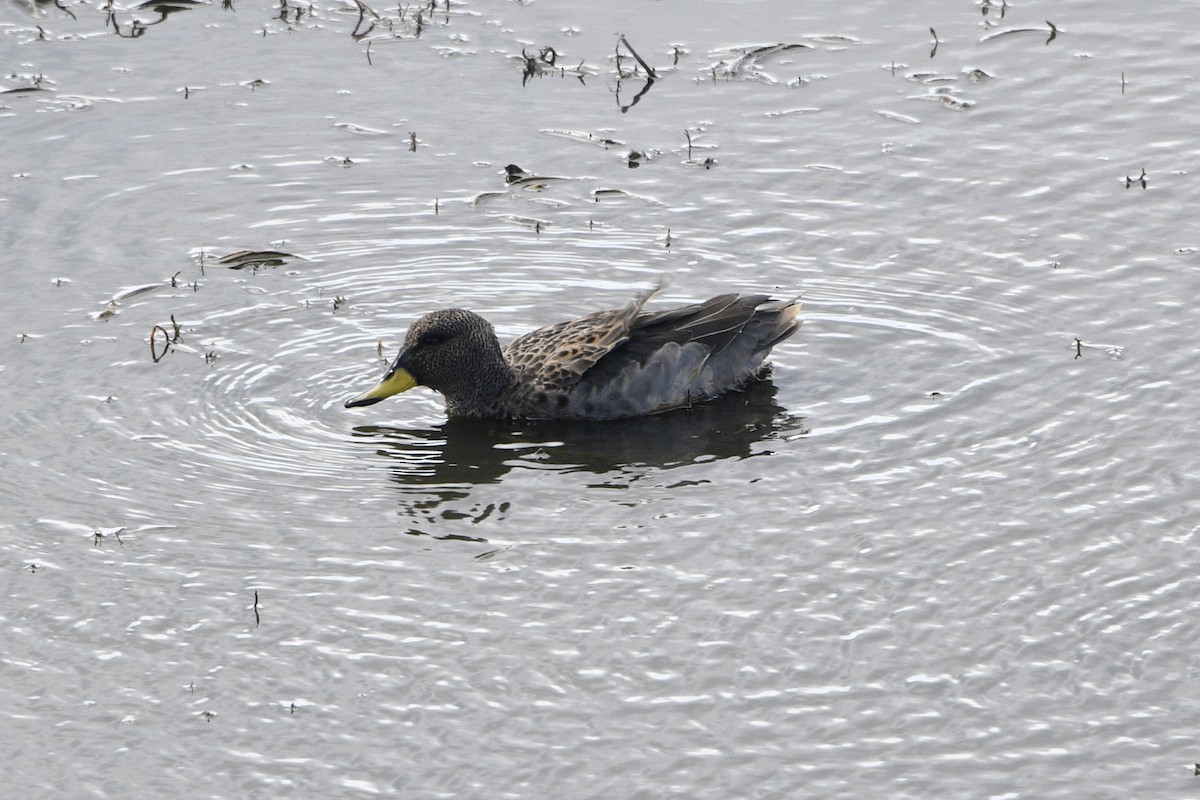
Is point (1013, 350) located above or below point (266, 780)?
above

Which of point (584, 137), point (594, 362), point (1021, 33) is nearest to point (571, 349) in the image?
point (594, 362)

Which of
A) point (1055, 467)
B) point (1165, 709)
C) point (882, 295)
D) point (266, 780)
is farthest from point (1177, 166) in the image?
point (266, 780)

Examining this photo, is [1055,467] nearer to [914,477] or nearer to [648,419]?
[914,477]

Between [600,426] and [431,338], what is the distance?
1191 millimetres

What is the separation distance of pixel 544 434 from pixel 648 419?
696mm

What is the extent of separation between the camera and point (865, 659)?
8469mm

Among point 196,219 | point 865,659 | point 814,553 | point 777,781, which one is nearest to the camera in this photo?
point 777,781

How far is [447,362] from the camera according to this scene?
1146 cm

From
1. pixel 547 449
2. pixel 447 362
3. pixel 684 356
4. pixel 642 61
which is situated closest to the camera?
pixel 547 449

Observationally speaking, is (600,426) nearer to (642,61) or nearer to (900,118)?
(900,118)

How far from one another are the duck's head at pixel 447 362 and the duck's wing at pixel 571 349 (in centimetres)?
20

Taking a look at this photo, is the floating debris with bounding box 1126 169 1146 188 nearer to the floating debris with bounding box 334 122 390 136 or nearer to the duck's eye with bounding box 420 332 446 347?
the duck's eye with bounding box 420 332 446 347

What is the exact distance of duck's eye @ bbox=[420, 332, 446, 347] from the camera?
37.9 ft

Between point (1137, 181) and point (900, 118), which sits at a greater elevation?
point (900, 118)
